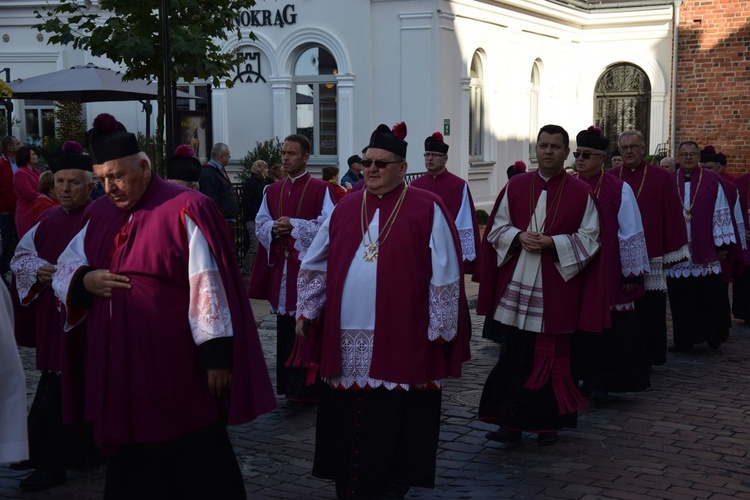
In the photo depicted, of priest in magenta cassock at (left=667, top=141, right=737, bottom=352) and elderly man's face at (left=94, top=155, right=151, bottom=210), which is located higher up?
elderly man's face at (left=94, top=155, right=151, bottom=210)

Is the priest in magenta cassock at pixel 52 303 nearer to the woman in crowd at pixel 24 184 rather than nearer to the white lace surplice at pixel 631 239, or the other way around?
the white lace surplice at pixel 631 239

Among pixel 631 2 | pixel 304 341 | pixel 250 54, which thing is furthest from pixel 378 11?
pixel 304 341

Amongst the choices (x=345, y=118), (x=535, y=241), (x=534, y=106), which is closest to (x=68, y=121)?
(x=345, y=118)

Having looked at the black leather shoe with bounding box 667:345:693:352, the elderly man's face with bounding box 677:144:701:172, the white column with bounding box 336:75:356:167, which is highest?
the white column with bounding box 336:75:356:167

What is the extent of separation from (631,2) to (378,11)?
8.70 meters

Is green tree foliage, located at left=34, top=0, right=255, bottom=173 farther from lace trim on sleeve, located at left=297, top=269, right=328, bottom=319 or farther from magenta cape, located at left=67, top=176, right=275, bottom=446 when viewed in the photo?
magenta cape, located at left=67, top=176, right=275, bottom=446

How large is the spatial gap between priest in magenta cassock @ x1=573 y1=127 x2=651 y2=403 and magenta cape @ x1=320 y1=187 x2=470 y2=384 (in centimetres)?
274

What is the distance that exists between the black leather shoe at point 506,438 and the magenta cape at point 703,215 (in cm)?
433

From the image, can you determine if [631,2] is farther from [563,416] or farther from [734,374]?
[563,416]

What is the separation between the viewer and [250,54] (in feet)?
71.1

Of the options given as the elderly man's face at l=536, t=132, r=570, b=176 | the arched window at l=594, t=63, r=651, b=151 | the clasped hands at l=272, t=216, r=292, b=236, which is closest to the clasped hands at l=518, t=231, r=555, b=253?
the elderly man's face at l=536, t=132, r=570, b=176

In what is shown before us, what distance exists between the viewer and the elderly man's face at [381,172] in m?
5.83

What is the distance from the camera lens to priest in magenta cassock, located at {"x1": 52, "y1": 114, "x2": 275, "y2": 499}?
15.1 feet

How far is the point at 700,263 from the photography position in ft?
34.6
